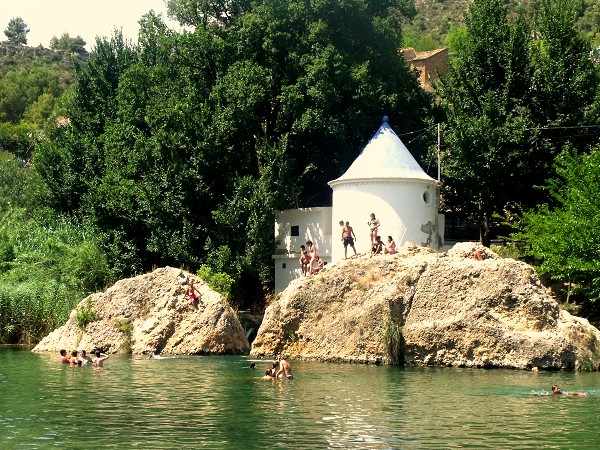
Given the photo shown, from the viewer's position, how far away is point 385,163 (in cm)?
4041

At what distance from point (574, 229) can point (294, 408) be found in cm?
1634

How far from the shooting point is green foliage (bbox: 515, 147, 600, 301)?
34469mm

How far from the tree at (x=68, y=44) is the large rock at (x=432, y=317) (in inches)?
4175

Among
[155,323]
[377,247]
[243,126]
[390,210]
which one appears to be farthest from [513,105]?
[155,323]

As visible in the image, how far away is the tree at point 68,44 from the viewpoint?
135 metres

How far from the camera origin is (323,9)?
45.3 m

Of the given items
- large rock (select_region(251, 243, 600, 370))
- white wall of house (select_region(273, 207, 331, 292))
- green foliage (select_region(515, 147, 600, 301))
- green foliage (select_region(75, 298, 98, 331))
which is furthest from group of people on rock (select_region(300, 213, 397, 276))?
green foliage (select_region(75, 298, 98, 331))

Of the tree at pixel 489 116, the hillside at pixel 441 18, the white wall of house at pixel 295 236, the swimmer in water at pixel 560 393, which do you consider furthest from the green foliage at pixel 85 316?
the hillside at pixel 441 18

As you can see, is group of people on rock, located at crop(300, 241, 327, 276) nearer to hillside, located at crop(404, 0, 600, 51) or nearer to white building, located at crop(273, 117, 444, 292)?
white building, located at crop(273, 117, 444, 292)

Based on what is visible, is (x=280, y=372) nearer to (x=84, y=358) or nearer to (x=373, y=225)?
(x=84, y=358)

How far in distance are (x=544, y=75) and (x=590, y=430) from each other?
2413cm

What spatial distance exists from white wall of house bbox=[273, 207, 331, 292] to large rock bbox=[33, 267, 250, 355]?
808cm

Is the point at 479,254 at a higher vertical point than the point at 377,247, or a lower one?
lower

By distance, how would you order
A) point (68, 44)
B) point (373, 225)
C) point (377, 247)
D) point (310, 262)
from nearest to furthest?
1. point (377, 247)
2. point (373, 225)
3. point (310, 262)
4. point (68, 44)
